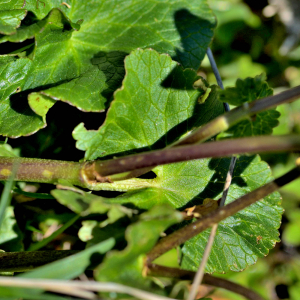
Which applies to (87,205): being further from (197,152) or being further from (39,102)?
(39,102)

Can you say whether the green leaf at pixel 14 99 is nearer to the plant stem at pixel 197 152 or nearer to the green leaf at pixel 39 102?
the green leaf at pixel 39 102

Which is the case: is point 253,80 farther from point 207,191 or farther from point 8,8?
point 8,8

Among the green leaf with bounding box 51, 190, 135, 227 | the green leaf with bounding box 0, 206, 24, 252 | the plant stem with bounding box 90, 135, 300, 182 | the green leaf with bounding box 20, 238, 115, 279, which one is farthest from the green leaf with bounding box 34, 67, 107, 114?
the green leaf with bounding box 0, 206, 24, 252

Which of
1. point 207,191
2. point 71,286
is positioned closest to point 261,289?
point 207,191

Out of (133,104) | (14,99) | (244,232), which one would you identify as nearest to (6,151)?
(14,99)

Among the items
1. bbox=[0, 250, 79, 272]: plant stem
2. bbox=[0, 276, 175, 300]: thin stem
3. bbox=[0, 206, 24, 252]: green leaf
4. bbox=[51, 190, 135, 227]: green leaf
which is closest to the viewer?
bbox=[0, 276, 175, 300]: thin stem

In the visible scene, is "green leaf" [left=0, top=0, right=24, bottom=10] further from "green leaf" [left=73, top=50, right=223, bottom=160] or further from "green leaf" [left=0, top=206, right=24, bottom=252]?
"green leaf" [left=0, top=206, right=24, bottom=252]
